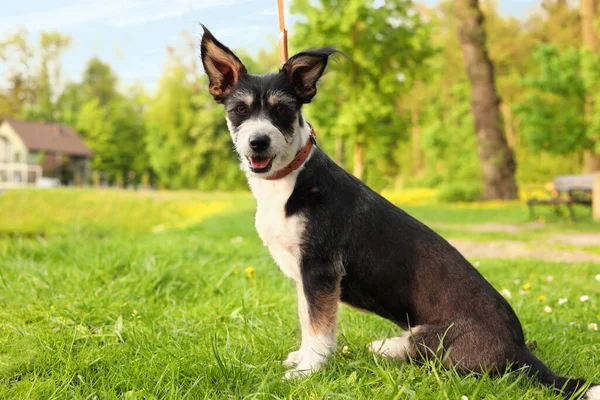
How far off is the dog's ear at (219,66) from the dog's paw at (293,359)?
1.70 m

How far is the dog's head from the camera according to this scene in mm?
3393

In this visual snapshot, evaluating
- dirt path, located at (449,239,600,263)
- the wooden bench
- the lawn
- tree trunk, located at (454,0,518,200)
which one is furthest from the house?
the lawn

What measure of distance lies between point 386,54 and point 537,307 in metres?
20.9

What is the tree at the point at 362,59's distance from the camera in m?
23.8

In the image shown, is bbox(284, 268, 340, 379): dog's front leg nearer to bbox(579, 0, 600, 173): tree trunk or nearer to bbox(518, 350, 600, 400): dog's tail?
bbox(518, 350, 600, 400): dog's tail

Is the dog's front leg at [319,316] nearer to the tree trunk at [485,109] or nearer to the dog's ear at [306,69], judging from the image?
the dog's ear at [306,69]

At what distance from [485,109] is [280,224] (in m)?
22.1

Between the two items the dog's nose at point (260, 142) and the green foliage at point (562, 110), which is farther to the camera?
the green foliage at point (562, 110)

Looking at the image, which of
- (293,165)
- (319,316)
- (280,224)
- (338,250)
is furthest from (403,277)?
(293,165)

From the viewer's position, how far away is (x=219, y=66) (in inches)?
145

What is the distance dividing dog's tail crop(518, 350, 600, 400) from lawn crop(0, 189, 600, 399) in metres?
0.06

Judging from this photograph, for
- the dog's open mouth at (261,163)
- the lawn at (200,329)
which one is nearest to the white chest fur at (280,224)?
the dog's open mouth at (261,163)

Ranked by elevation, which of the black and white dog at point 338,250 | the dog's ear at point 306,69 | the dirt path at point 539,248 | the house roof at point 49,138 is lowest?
the dirt path at point 539,248

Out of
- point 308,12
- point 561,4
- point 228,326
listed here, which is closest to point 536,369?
point 228,326
